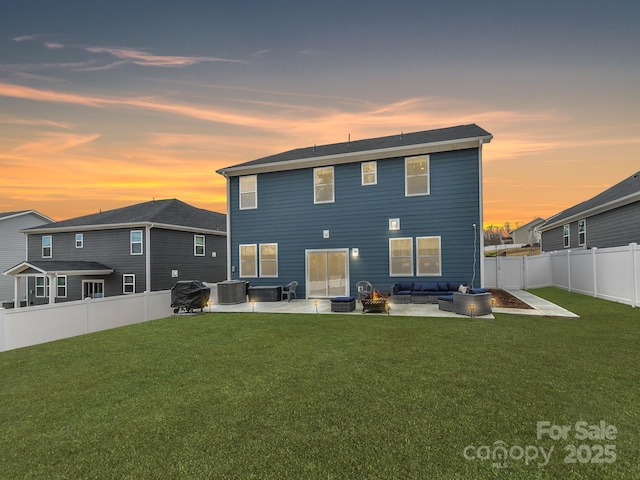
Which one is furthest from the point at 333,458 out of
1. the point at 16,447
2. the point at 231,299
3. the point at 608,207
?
the point at 608,207

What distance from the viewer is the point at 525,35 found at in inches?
477

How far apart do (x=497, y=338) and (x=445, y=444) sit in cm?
501

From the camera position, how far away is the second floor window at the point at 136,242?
19.4 m

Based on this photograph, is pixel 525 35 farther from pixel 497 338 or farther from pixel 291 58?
pixel 497 338

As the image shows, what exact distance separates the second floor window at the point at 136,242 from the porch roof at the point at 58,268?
6.86 ft

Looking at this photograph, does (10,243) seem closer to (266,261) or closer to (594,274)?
(266,261)

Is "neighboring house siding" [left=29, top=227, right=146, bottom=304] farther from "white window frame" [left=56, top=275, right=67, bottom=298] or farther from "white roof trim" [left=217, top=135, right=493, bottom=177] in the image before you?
"white roof trim" [left=217, top=135, right=493, bottom=177]

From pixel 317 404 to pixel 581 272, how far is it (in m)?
16.2

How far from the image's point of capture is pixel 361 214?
1447 centimetres

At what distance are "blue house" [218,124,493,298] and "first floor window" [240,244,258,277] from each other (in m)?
0.05

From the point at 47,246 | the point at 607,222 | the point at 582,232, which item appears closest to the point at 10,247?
the point at 47,246

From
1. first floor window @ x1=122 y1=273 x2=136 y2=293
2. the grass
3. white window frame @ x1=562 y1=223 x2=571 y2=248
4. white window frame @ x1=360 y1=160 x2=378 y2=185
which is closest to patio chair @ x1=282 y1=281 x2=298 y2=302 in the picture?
white window frame @ x1=360 y1=160 x2=378 y2=185

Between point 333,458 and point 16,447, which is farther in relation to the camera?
point 16,447

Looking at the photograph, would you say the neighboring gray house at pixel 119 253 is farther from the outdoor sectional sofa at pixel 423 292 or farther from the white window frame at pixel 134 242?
the outdoor sectional sofa at pixel 423 292
